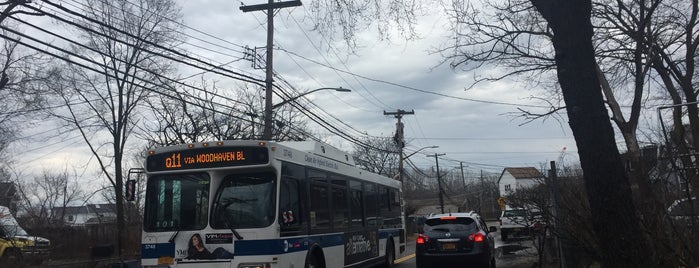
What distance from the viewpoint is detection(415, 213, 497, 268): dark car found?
1355 centimetres

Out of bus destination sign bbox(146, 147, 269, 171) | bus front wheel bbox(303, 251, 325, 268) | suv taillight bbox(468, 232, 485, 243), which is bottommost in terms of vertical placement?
bus front wheel bbox(303, 251, 325, 268)

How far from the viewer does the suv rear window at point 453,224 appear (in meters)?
13.9

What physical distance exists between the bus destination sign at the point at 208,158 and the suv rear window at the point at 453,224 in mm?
5945

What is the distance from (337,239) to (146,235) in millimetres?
4079

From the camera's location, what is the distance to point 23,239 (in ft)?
68.0

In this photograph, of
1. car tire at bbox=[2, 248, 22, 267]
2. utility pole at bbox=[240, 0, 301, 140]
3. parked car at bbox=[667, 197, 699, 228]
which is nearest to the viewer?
parked car at bbox=[667, 197, 699, 228]

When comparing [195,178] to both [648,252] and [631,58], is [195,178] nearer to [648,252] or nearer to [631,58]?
[648,252]

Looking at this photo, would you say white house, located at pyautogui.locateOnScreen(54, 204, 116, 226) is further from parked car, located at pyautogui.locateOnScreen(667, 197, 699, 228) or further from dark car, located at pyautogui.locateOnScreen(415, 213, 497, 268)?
parked car, located at pyautogui.locateOnScreen(667, 197, 699, 228)

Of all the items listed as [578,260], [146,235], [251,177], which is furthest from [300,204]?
[578,260]

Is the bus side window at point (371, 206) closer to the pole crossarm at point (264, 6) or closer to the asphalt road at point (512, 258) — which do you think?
the asphalt road at point (512, 258)

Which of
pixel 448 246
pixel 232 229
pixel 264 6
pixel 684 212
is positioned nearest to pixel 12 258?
pixel 264 6

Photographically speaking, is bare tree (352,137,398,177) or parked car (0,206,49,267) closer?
parked car (0,206,49,267)

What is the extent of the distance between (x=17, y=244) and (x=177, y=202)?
13.4 m

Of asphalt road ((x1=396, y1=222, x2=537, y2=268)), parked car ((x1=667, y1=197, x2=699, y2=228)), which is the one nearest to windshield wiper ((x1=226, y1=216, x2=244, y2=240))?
parked car ((x1=667, y1=197, x2=699, y2=228))
